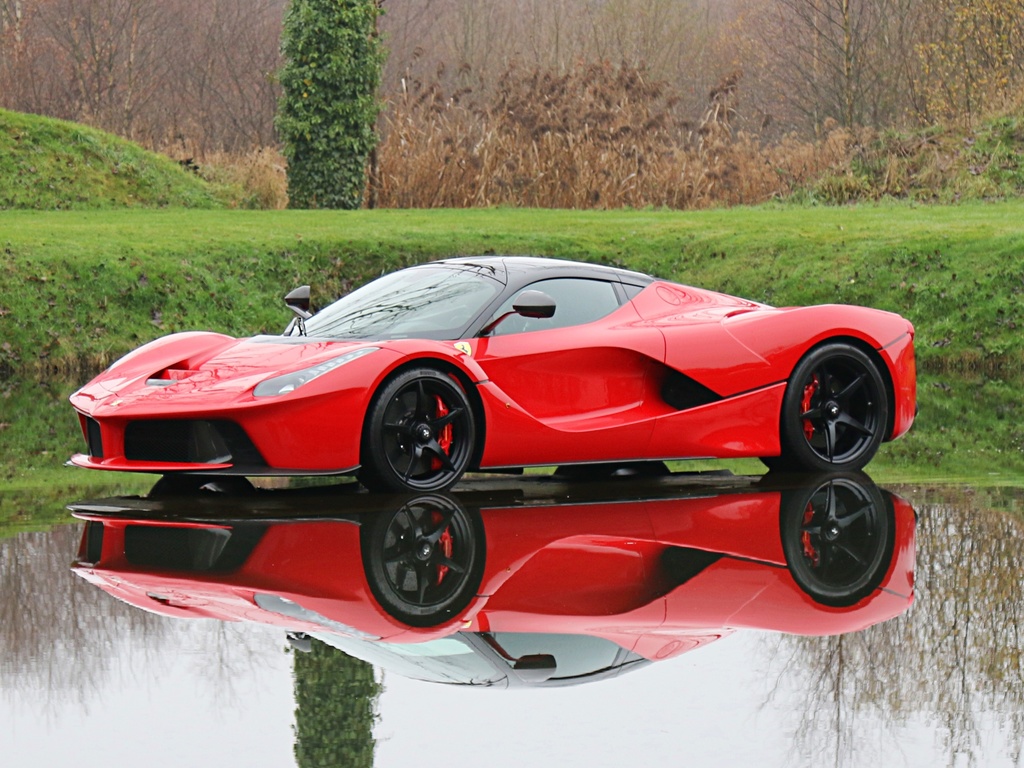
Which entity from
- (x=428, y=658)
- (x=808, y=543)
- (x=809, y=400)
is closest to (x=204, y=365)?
(x=808, y=543)

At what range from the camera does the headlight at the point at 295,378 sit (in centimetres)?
696

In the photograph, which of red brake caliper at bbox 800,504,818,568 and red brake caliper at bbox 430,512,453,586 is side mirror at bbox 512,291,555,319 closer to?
red brake caliper at bbox 430,512,453,586

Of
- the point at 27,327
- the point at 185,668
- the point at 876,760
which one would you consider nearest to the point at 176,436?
the point at 185,668

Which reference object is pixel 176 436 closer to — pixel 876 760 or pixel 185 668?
pixel 185 668

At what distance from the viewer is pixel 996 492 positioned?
7492 millimetres

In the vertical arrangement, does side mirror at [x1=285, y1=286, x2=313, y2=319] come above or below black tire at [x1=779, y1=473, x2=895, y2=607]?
above

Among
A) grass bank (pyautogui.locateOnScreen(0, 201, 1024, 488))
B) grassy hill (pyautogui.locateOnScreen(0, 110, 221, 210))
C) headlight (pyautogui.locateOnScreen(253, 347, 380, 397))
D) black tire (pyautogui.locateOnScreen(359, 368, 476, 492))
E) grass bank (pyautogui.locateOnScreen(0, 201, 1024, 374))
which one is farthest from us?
grassy hill (pyautogui.locateOnScreen(0, 110, 221, 210))

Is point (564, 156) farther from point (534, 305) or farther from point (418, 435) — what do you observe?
point (418, 435)

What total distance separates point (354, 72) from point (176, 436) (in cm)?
1882

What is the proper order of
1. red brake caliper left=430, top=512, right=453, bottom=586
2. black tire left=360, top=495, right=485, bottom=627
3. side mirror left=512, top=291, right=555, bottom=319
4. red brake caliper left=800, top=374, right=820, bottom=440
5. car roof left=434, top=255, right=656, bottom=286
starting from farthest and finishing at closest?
red brake caliper left=800, top=374, right=820, bottom=440
car roof left=434, top=255, right=656, bottom=286
side mirror left=512, top=291, right=555, bottom=319
red brake caliper left=430, top=512, right=453, bottom=586
black tire left=360, top=495, right=485, bottom=627

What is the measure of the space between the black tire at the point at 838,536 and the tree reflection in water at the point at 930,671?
22 centimetres

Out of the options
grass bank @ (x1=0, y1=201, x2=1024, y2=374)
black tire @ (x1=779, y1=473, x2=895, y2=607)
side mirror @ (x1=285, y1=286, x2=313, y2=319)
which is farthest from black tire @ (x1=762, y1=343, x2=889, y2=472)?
grass bank @ (x1=0, y1=201, x2=1024, y2=374)

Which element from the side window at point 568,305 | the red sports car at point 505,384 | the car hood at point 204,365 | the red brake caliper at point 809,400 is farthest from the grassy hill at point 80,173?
the red brake caliper at point 809,400

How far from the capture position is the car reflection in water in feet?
14.6
